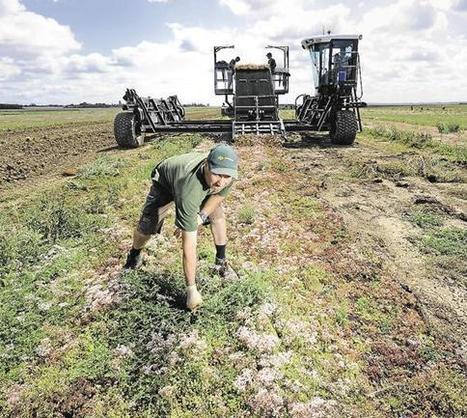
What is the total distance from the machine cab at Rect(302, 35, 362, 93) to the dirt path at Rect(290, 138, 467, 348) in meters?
3.93

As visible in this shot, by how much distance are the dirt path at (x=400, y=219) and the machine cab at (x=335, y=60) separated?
393 cm

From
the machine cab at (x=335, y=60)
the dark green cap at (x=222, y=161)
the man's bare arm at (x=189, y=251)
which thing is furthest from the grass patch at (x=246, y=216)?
the machine cab at (x=335, y=60)

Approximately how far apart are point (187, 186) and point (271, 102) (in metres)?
15.3

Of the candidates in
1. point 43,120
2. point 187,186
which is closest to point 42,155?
point 187,186

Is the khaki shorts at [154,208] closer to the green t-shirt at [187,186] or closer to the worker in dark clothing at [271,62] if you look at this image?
the green t-shirt at [187,186]

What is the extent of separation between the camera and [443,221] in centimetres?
696

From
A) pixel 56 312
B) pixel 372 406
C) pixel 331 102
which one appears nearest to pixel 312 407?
pixel 372 406

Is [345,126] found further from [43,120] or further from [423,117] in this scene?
[43,120]

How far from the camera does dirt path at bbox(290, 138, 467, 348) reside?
4598mm

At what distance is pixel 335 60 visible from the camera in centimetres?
1631

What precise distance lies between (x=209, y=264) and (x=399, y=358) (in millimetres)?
2327

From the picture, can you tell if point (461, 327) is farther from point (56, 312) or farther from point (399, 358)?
point (56, 312)

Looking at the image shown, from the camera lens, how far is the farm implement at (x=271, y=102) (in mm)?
14945

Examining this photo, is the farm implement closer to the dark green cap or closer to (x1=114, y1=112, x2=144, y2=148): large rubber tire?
(x1=114, y1=112, x2=144, y2=148): large rubber tire
